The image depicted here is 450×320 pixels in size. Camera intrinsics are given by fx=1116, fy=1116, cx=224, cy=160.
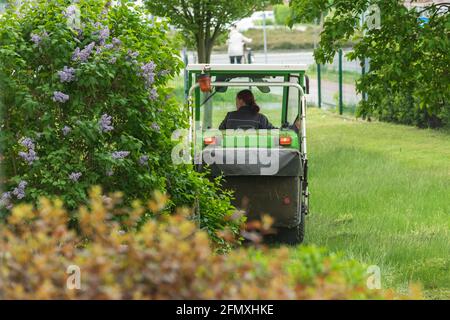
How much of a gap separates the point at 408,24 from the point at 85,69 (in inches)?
125

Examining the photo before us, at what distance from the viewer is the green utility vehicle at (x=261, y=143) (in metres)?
9.61

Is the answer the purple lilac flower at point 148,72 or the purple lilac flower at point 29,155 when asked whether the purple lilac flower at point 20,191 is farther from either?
the purple lilac flower at point 148,72

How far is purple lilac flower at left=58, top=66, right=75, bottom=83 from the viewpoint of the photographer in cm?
707

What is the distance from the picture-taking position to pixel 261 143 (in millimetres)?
9883

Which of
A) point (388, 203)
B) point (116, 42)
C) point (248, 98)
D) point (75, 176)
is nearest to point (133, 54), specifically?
point (116, 42)

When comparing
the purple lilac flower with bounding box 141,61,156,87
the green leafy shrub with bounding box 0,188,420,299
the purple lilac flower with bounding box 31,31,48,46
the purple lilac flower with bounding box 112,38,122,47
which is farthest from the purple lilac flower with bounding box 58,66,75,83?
the green leafy shrub with bounding box 0,188,420,299

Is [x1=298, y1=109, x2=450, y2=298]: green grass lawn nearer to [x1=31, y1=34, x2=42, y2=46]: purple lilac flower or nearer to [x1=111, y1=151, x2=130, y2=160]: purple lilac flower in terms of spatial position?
[x1=111, y1=151, x2=130, y2=160]: purple lilac flower

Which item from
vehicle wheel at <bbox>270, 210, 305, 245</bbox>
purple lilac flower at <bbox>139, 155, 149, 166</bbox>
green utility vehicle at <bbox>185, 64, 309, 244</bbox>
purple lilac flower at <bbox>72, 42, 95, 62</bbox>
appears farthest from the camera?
vehicle wheel at <bbox>270, 210, 305, 245</bbox>

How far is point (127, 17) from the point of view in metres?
7.84

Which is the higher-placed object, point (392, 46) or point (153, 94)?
point (392, 46)

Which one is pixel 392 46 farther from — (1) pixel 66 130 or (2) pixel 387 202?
(2) pixel 387 202

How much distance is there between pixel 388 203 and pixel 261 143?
125 inches

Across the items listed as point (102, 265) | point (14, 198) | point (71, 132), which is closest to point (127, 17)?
point (71, 132)
